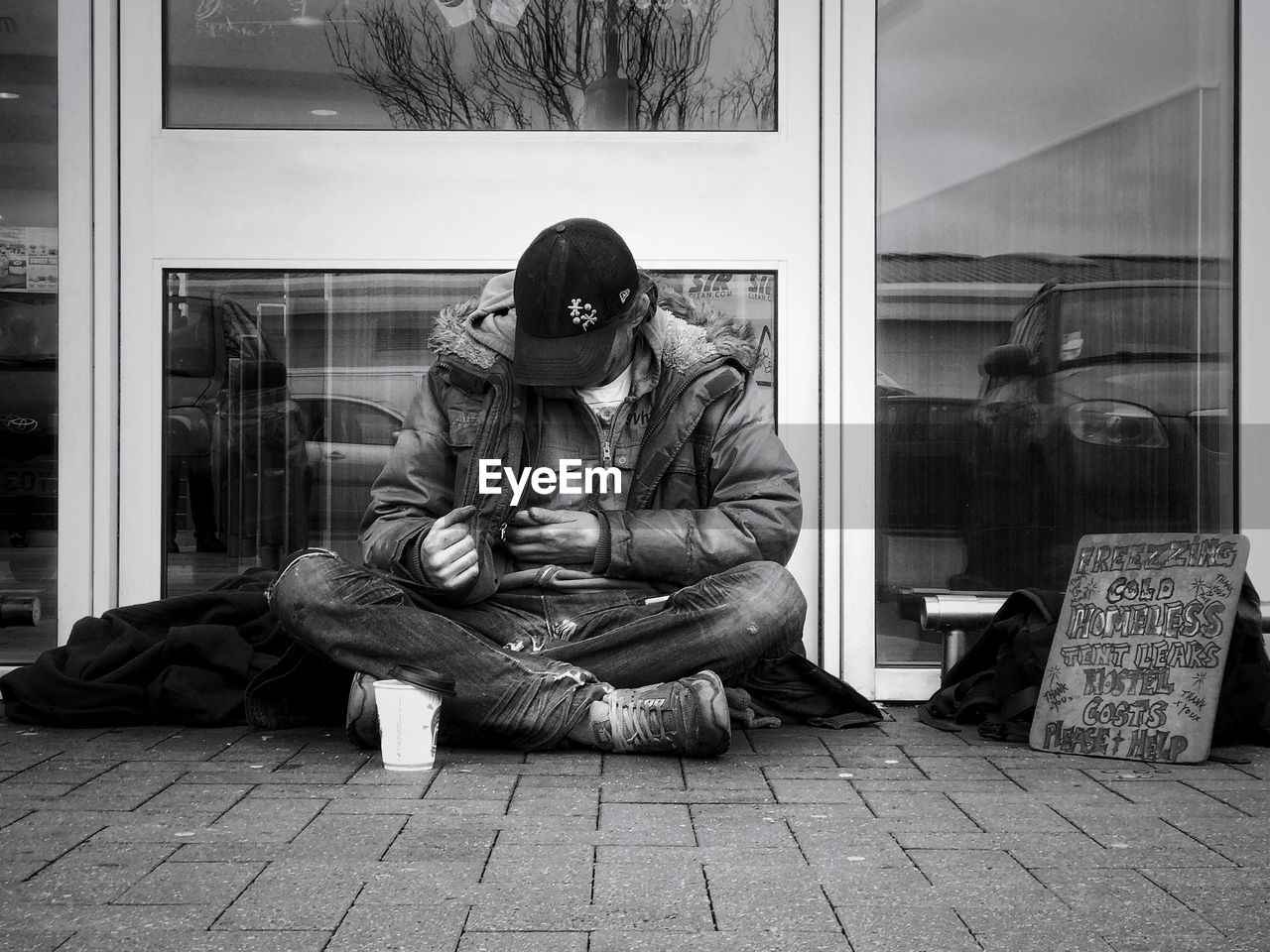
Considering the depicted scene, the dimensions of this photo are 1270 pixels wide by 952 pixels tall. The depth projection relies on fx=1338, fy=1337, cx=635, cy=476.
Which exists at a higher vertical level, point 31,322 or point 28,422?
point 31,322

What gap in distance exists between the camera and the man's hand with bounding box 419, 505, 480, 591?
306cm

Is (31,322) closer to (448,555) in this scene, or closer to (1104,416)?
(448,555)

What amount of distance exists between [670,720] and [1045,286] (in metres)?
1.97

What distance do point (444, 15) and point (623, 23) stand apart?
1.82ft

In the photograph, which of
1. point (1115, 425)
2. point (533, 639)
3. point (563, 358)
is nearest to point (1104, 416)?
point (1115, 425)

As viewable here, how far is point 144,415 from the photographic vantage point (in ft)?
13.3

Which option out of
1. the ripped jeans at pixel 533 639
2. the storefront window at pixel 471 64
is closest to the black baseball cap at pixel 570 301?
the ripped jeans at pixel 533 639

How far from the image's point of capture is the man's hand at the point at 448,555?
3057 mm

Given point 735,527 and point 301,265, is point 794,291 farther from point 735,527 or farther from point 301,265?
point 301,265

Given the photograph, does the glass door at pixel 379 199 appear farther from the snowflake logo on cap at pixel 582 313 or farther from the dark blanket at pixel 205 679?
the snowflake logo on cap at pixel 582 313

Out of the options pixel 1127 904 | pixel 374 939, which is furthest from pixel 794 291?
pixel 374 939

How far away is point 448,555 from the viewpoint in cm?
306

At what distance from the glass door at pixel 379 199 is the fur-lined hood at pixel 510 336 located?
1.82 ft

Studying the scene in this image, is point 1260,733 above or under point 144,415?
under
